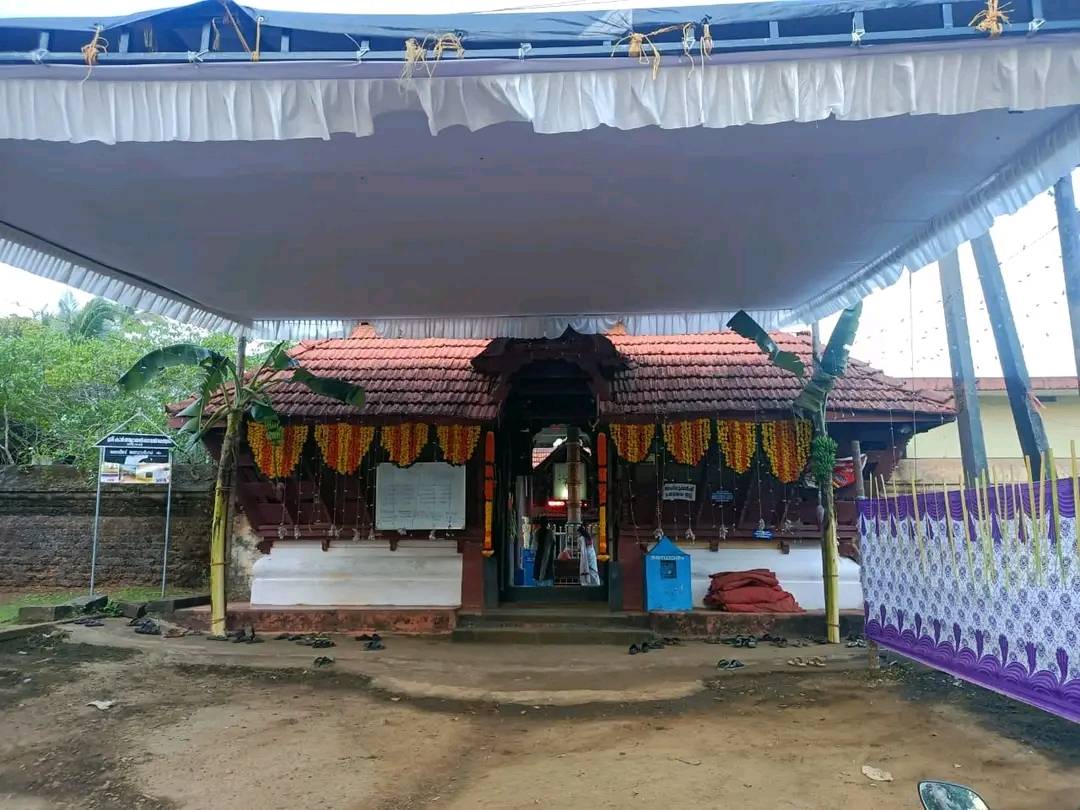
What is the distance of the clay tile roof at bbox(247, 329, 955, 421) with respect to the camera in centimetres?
870

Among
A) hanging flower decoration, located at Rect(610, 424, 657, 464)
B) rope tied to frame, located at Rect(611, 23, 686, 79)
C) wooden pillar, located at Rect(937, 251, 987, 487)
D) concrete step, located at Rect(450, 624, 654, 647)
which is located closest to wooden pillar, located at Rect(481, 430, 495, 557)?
concrete step, located at Rect(450, 624, 654, 647)

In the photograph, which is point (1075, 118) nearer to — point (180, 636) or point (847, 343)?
point (847, 343)

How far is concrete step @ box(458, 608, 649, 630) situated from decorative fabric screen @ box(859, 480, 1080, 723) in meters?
3.01

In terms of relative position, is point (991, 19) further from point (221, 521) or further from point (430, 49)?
point (221, 521)

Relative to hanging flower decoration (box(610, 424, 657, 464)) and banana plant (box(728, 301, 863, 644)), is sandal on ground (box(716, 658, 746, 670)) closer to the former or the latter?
banana plant (box(728, 301, 863, 644))

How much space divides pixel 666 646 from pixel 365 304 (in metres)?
4.91

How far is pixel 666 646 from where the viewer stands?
7.86 metres

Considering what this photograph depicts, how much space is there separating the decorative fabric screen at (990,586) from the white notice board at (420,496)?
4883 mm

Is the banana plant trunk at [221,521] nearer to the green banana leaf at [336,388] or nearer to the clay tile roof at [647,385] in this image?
the green banana leaf at [336,388]

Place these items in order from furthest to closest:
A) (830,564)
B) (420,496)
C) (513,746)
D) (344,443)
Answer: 1. (420,496)
2. (344,443)
3. (830,564)
4. (513,746)

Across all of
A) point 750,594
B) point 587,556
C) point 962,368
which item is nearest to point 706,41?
point 962,368

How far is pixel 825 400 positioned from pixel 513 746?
5109mm

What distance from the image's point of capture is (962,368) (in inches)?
323

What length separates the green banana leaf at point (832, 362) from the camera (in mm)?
7621
